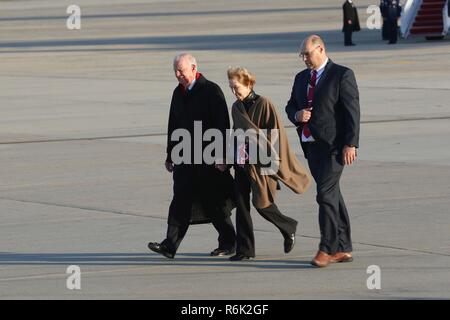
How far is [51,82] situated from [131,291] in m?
21.4

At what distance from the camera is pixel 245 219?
10.5 metres

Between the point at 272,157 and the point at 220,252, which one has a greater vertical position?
the point at 272,157

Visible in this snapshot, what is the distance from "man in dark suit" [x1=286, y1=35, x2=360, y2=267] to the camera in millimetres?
9992

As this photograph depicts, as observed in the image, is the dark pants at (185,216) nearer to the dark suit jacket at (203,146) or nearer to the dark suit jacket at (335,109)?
the dark suit jacket at (203,146)

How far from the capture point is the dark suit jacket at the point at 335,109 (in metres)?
10.0

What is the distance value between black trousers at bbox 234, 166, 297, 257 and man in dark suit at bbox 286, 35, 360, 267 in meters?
0.51

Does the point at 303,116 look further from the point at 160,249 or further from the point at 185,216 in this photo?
the point at 160,249

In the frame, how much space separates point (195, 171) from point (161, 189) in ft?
12.3

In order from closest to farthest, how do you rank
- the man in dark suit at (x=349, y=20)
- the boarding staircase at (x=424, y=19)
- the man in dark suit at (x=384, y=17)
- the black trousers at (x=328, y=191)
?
1. the black trousers at (x=328, y=191)
2. the man in dark suit at (x=349, y=20)
3. the man in dark suit at (x=384, y=17)
4. the boarding staircase at (x=424, y=19)

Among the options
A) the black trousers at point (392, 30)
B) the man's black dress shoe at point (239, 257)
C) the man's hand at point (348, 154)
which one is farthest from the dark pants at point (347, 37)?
the man's hand at point (348, 154)

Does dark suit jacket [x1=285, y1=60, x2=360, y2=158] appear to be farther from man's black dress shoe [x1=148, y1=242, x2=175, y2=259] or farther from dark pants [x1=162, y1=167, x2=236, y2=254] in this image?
man's black dress shoe [x1=148, y1=242, x2=175, y2=259]

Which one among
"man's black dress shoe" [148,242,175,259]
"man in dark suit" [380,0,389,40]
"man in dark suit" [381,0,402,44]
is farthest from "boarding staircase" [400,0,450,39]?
"man's black dress shoe" [148,242,175,259]

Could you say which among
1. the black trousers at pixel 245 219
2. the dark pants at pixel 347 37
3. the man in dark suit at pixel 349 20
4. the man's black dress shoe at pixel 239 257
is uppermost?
the man in dark suit at pixel 349 20

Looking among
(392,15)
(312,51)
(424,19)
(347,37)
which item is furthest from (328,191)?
(424,19)
